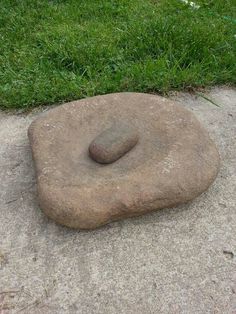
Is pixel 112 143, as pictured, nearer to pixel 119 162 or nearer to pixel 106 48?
pixel 119 162

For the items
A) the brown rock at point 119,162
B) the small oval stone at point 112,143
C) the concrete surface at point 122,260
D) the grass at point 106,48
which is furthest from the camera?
the grass at point 106,48

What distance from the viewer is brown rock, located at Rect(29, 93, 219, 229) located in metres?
2.10

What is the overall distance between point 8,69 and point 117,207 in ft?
5.83

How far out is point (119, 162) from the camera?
7.71 feet

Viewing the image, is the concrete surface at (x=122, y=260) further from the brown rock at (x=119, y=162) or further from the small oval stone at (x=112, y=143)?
the small oval stone at (x=112, y=143)

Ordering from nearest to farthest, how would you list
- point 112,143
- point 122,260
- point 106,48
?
1. point 122,260
2. point 112,143
3. point 106,48

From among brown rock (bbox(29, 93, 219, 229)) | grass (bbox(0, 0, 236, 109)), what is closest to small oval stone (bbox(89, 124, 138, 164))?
brown rock (bbox(29, 93, 219, 229))

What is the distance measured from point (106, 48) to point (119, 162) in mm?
1508

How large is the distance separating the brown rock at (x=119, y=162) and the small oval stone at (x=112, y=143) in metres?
0.04

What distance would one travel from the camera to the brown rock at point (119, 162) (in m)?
2.10

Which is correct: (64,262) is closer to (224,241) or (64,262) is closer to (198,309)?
(198,309)

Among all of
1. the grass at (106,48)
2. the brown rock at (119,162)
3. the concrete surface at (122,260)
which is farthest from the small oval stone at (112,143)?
the grass at (106,48)

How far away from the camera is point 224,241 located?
7.07ft

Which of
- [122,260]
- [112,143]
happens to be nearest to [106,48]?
[112,143]
